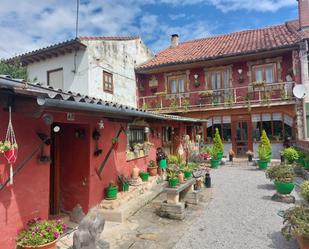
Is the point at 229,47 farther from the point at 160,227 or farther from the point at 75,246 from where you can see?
the point at 75,246

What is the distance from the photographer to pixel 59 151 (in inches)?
254

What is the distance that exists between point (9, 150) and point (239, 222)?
4.97 meters

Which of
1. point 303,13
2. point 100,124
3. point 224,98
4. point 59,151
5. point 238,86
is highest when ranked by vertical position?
point 303,13

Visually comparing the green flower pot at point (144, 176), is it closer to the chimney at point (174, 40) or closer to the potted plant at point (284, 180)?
the potted plant at point (284, 180)

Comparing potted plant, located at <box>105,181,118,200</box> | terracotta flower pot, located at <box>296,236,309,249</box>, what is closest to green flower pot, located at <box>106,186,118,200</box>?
potted plant, located at <box>105,181,118,200</box>

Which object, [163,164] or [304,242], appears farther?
[163,164]

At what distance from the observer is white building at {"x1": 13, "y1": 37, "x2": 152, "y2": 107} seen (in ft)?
44.6

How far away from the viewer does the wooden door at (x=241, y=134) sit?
53.8 feet

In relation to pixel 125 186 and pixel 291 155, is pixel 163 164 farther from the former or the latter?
pixel 291 155

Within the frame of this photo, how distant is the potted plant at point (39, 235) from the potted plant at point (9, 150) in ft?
3.78

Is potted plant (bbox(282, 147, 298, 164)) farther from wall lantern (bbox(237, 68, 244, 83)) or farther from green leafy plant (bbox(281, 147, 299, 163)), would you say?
wall lantern (bbox(237, 68, 244, 83))

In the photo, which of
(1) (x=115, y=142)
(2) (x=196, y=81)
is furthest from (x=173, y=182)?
(2) (x=196, y=81)

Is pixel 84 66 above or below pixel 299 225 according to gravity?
above

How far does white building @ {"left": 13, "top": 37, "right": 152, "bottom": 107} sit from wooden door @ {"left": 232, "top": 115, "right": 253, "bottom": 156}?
7372 millimetres
